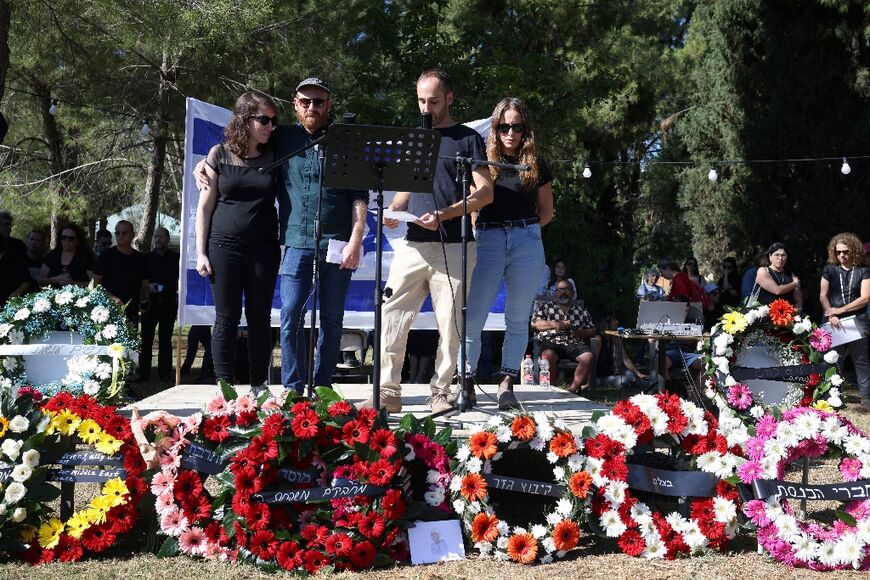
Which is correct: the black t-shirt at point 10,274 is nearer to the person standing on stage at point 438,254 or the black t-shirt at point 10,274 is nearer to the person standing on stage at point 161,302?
the person standing on stage at point 161,302

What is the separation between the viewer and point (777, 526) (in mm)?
3646

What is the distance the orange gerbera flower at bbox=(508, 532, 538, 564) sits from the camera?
358 cm

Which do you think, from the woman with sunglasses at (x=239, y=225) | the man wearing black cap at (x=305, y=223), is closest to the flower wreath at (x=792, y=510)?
the man wearing black cap at (x=305, y=223)

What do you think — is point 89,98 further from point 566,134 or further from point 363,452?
point 363,452

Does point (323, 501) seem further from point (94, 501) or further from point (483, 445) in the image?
point (94, 501)

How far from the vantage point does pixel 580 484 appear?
3.70m

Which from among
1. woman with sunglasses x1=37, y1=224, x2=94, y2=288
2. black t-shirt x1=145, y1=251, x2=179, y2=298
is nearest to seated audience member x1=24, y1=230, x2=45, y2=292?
woman with sunglasses x1=37, y1=224, x2=94, y2=288

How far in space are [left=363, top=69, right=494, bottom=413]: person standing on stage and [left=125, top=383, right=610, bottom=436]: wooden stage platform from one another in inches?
9.2

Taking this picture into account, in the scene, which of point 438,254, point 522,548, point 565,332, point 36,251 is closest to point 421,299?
point 438,254

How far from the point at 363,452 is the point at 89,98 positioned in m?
11.0

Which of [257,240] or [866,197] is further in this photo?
[866,197]

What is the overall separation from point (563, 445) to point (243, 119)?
2.15 meters

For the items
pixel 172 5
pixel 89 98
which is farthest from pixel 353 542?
pixel 89 98

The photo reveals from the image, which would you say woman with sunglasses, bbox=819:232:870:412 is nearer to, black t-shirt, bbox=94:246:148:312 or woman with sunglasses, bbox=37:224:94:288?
black t-shirt, bbox=94:246:148:312
